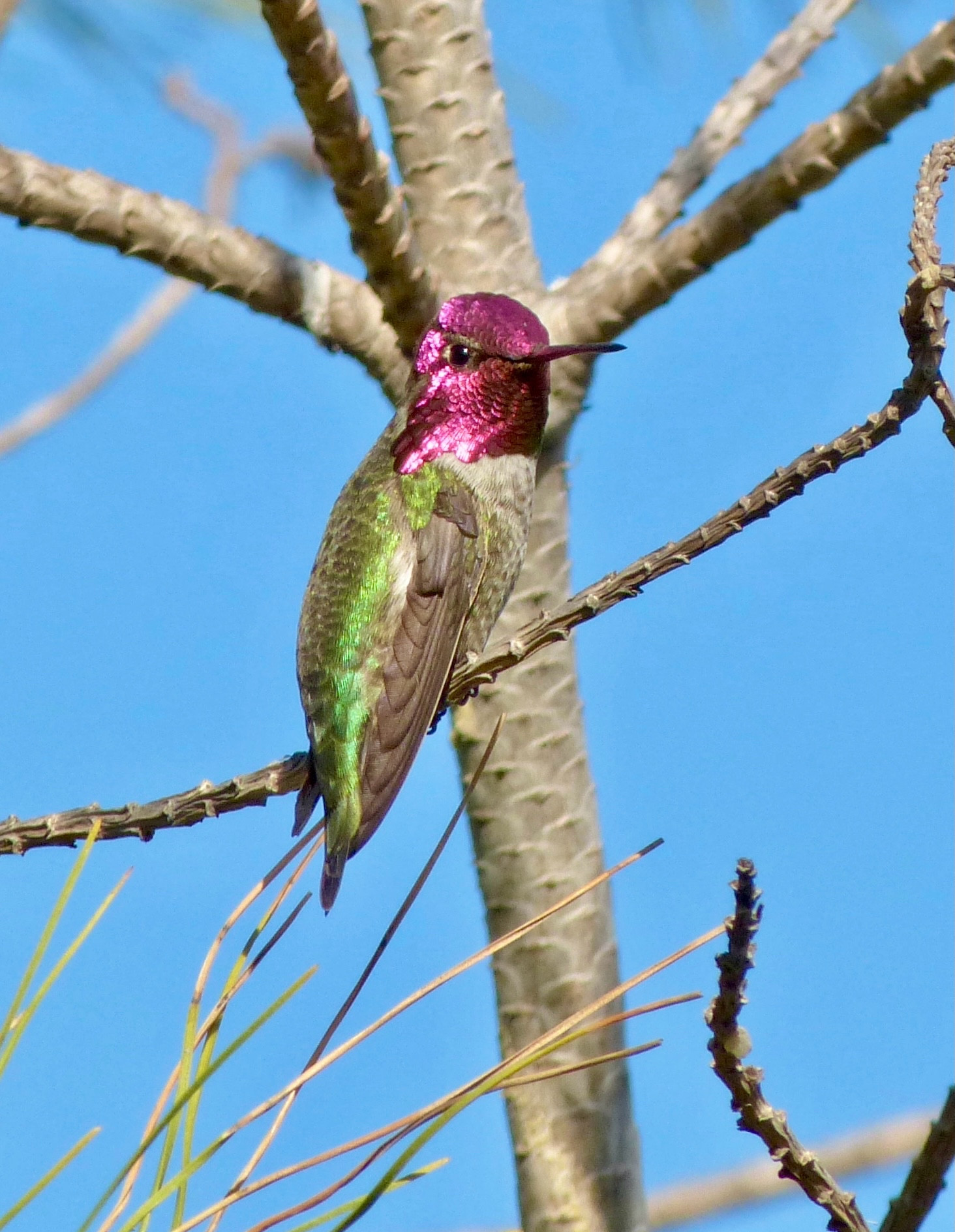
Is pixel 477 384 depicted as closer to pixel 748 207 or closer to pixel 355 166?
pixel 355 166

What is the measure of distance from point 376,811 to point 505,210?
1543mm

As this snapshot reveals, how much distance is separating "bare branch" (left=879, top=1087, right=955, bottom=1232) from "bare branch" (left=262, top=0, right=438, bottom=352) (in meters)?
1.84

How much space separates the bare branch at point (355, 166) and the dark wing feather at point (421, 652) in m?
0.41

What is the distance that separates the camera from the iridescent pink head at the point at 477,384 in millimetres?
2920

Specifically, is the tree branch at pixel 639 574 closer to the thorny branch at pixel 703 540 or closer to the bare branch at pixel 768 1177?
the thorny branch at pixel 703 540

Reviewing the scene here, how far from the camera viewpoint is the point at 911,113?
9.67 feet

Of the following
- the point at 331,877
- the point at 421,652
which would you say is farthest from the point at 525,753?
the point at 331,877

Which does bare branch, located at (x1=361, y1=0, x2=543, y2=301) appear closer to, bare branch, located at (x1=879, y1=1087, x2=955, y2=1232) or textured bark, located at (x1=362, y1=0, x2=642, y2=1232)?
textured bark, located at (x1=362, y1=0, x2=642, y2=1232)

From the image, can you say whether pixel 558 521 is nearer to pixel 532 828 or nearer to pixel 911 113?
pixel 532 828

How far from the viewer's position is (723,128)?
3.45m

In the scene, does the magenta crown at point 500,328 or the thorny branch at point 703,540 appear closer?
the thorny branch at point 703,540

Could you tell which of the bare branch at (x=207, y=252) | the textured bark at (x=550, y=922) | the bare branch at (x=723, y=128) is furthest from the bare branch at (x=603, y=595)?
the bare branch at (x=723, y=128)

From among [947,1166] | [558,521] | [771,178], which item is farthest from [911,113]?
[947,1166]

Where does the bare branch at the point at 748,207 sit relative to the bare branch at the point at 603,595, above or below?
Result: above
